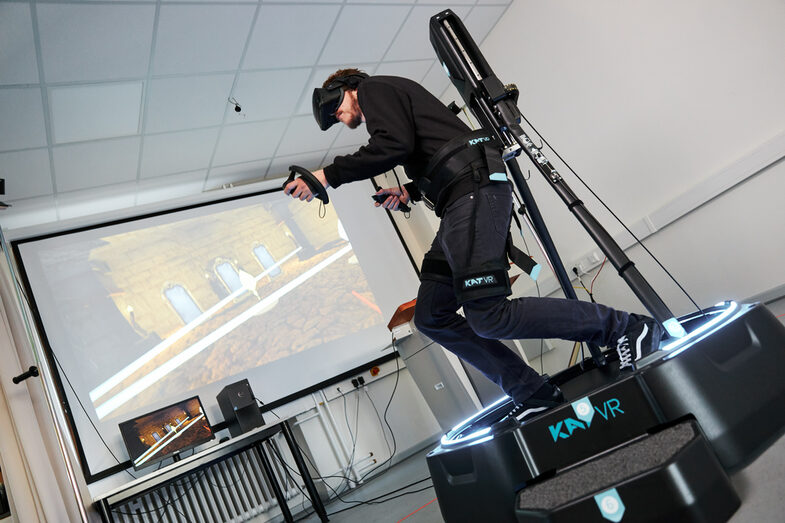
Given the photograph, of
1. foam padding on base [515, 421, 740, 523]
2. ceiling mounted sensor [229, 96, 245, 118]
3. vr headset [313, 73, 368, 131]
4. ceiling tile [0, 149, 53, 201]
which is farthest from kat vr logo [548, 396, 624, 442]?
ceiling tile [0, 149, 53, 201]

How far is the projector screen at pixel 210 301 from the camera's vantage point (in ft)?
12.5

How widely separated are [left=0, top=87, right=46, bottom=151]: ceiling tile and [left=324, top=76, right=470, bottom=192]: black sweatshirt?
7.47 ft

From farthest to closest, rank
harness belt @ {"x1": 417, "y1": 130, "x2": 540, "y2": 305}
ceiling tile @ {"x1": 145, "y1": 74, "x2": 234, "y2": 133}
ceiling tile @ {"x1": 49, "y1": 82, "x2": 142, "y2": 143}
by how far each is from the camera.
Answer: ceiling tile @ {"x1": 145, "y1": 74, "x2": 234, "y2": 133}
ceiling tile @ {"x1": 49, "y1": 82, "x2": 142, "y2": 143}
harness belt @ {"x1": 417, "y1": 130, "x2": 540, "y2": 305}

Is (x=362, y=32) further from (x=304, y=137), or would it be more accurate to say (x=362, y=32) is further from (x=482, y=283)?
(x=482, y=283)

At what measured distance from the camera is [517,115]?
5.53ft

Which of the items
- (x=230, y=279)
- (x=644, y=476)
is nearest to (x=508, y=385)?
(x=644, y=476)

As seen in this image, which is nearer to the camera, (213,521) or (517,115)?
(517,115)

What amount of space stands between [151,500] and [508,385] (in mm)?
3010

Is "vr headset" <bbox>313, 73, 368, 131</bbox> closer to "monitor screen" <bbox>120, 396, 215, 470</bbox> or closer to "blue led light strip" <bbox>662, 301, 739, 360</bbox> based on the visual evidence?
"blue led light strip" <bbox>662, 301, 739, 360</bbox>

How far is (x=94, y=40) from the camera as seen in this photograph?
2783 millimetres

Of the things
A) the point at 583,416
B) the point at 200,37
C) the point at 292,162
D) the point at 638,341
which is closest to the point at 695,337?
the point at 638,341

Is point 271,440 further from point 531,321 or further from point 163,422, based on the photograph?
point 531,321

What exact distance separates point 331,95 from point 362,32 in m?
2.14

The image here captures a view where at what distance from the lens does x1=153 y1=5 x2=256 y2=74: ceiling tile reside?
2.91 m
